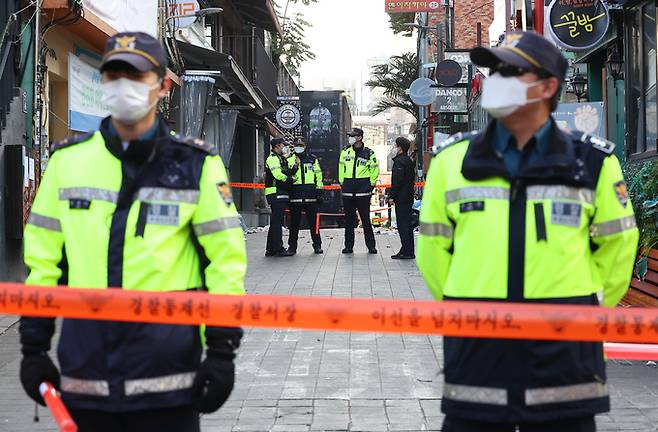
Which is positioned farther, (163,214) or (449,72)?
(449,72)

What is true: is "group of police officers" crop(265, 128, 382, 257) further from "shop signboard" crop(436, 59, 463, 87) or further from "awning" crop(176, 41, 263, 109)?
"shop signboard" crop(436, 59, 463, 87)

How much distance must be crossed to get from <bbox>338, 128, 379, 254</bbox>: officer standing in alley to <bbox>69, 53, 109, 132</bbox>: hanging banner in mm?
3899

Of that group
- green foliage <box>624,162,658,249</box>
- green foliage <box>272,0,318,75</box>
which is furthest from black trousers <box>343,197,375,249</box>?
green foliage <box>272,0,318,75</box>

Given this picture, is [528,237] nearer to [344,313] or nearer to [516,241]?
[516,241]

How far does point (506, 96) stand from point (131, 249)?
4.24 ft

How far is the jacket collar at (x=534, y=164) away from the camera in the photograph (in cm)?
314

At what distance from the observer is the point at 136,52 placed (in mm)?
3295

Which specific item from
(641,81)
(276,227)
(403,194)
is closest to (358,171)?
(403,194)

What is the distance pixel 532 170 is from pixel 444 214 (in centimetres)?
35

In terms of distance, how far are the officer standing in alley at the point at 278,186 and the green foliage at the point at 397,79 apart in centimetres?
2913

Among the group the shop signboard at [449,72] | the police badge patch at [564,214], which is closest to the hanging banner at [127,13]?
the police badge patch at [564,214]

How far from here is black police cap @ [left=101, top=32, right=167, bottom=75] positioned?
3268 millimetres

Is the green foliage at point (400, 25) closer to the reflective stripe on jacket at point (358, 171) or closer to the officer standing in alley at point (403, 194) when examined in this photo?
the reflective stripe on jacket at point (358, 171)

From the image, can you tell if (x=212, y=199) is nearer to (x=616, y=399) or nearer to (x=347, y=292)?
(x=616, y=399)
